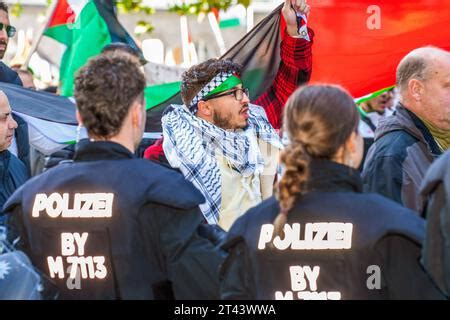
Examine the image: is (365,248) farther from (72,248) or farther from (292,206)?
(72,248)

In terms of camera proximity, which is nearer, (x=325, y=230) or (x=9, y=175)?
(x=325, y=230)

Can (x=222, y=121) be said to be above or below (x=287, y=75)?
below

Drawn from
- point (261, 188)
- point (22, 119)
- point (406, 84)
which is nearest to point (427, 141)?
point (406, 84)

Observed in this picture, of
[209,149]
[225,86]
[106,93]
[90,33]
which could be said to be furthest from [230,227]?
[90,33]

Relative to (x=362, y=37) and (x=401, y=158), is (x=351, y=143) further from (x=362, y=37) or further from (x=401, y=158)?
(x=362, y=37)

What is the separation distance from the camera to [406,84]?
5.53 m

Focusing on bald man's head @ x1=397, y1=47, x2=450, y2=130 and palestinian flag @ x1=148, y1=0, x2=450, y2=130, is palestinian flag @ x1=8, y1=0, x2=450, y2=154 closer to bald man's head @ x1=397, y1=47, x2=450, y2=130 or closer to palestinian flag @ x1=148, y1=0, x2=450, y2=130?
palestinian flag @ x1=148, y1=0, x2=450, y2=130

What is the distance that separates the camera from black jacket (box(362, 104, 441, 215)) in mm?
5051

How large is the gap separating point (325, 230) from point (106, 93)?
1100 mm

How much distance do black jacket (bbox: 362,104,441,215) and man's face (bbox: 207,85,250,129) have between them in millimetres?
901

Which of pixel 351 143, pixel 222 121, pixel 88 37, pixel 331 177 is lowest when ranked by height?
pixel 222 121

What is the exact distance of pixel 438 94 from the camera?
5465mm
